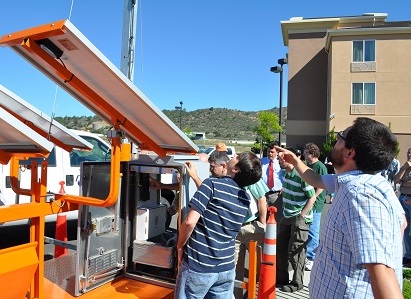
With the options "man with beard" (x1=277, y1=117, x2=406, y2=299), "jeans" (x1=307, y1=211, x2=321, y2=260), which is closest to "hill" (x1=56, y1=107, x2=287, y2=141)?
"jeans" (x1=307, y1=211, x2=321, y2=260)

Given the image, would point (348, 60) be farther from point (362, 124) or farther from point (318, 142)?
point (362, 124)

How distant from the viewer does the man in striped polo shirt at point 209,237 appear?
112 inches

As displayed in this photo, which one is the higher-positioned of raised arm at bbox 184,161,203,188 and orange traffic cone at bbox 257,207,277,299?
raised arm at bbox 184,161,203,188

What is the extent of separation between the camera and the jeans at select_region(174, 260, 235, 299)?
287cm

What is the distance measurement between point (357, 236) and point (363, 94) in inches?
1189

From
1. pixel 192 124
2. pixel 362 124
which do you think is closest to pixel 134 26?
pixel 362 124

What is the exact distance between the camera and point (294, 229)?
16.5 ft

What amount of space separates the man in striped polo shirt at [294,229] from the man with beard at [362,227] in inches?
118

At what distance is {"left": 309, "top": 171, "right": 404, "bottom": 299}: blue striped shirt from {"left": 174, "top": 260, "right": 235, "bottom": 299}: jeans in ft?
3.68

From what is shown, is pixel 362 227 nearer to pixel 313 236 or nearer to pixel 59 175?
pixel 313 236

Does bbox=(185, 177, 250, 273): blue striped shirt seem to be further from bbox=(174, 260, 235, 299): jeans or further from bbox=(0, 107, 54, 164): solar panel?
bbox=(0, 107, 54, 164): solar panel

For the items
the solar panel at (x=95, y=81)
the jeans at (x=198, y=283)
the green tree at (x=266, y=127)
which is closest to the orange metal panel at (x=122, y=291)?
the jeans at (x=198, y=283)

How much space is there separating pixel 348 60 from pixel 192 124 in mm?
83319

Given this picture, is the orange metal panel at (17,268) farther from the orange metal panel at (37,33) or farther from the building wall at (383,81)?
the building wall at (383,81)
